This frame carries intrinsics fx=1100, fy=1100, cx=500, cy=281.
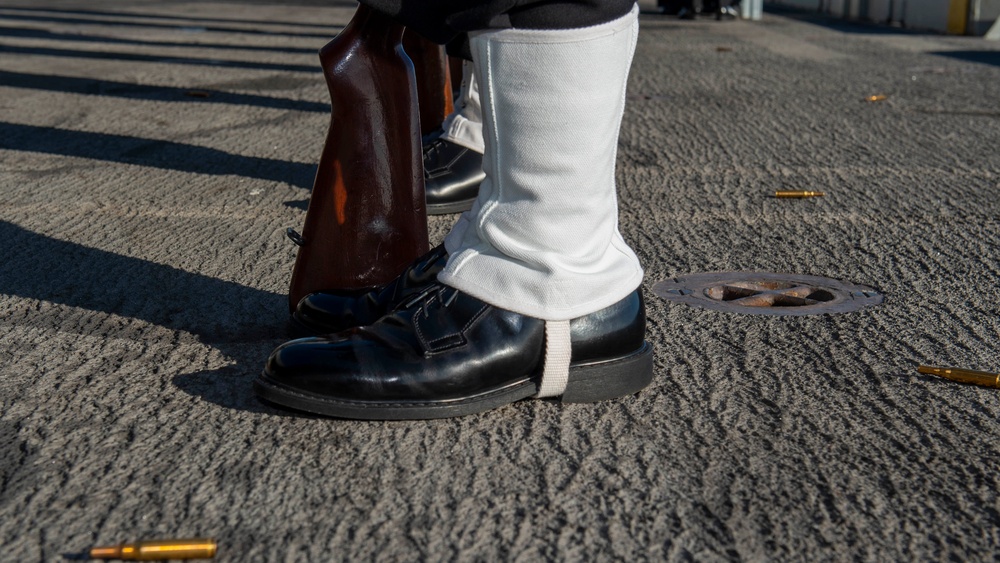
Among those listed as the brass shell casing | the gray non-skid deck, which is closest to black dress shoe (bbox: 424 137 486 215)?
the gray non-skid deck

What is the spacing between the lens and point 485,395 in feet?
5.90

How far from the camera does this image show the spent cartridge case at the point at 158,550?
4.46 ft

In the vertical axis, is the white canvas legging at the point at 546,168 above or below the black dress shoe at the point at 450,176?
above

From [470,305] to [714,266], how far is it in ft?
3.67

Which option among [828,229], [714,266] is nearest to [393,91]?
[714,266]

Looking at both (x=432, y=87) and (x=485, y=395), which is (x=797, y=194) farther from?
(x=485, y=395)

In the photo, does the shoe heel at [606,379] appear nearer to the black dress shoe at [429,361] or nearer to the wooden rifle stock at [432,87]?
the black dress shoe at [429,361]

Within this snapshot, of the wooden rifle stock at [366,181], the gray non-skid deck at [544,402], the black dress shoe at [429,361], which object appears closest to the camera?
the gray non-skid deck at [544,402]

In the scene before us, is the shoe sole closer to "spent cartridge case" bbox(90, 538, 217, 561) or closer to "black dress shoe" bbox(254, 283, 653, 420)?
"black dress shoe" bbox(254, 283, 653, 420)

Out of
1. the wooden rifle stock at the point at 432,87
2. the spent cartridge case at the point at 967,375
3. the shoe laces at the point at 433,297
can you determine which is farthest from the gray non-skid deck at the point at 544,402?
the wooden rifle stock at the point at 432,87

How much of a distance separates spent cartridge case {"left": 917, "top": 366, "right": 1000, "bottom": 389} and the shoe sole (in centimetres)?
55

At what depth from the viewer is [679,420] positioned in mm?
1821

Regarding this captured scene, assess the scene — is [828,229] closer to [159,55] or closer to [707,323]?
[707,323]

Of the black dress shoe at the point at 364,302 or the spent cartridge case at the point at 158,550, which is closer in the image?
the spent cartridge case at the point at 158,550
